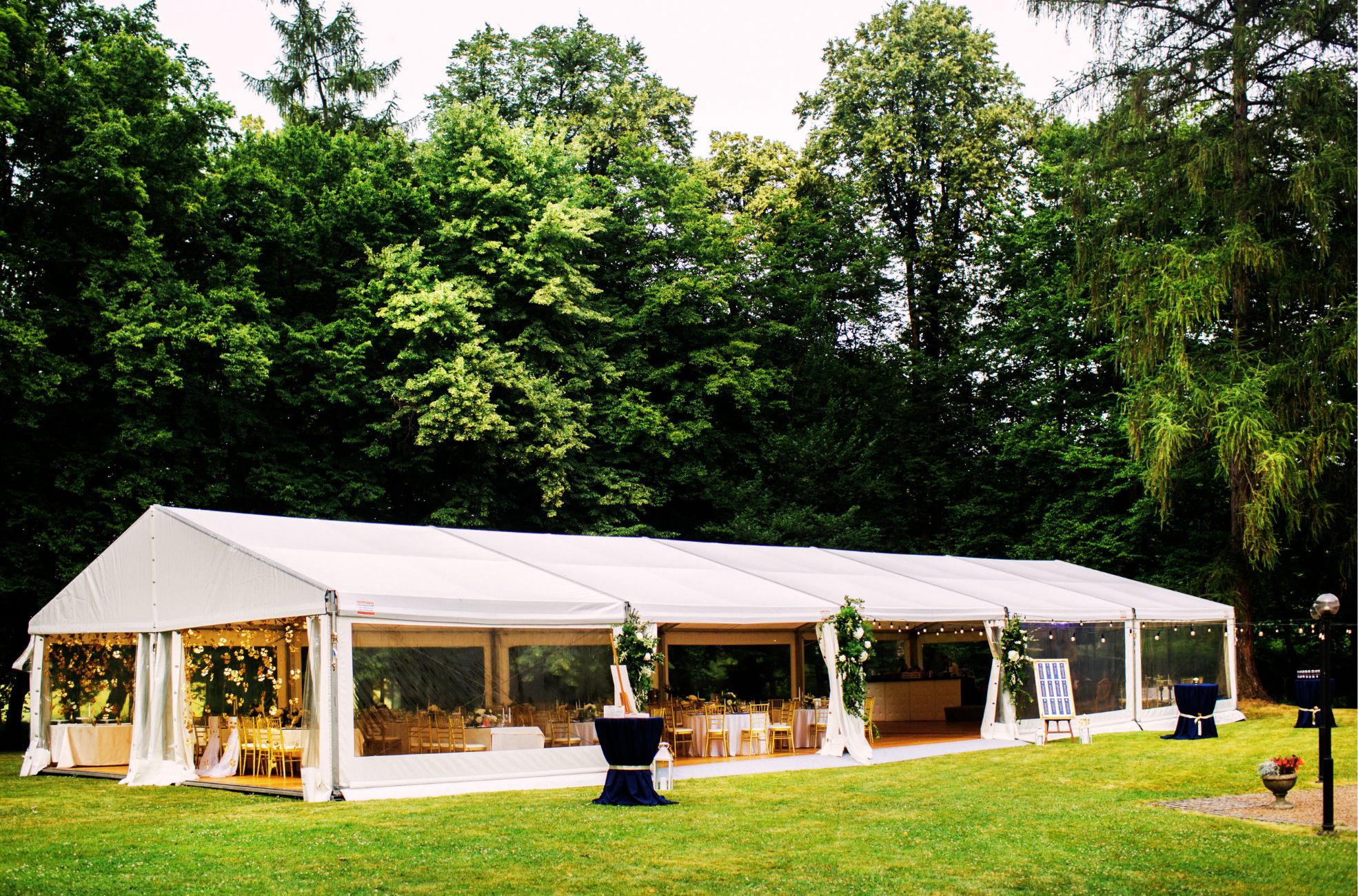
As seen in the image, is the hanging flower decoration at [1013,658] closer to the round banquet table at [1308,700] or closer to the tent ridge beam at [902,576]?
the tent ridge beam at [902,576]

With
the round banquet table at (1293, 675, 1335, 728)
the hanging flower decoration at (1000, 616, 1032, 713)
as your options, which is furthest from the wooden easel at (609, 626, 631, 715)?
the round banquet table at (1293, 675, 1335, 728)

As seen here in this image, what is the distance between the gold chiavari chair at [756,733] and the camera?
15477mm

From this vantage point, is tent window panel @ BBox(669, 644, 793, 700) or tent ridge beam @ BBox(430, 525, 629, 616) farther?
tent window panel @ BBox(669, 644, 793, 700)

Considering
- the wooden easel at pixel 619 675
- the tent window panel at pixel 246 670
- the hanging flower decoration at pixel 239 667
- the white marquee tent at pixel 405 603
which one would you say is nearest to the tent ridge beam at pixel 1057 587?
the white marquee tent at pixel 405 603

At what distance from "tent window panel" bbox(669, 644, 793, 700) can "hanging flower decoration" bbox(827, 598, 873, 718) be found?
→ 12.2 feet

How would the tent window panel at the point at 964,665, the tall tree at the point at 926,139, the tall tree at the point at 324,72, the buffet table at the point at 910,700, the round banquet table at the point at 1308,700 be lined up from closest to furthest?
1. the round banquet table at the point at 1308,700
2. the buffet table at the point at 910,700
3. the tent window panel at the point at 964,665
4. the tall tree at the point at 324,72
5. the tall tree at the point at 926,139

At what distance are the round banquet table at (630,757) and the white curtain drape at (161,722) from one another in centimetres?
516

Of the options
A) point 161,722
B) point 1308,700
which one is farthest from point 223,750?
point 1308,700

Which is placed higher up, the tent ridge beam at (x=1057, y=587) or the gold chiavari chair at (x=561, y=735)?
the tent ridge beam at (x=1057, y=587)

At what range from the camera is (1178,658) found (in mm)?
21078

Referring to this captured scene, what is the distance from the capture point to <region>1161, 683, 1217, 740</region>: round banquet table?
57.7 feet

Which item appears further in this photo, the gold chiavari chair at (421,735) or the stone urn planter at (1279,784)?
the gold chiavari chair at (421,735)

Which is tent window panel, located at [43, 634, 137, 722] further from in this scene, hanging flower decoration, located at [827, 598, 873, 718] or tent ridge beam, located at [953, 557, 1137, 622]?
tent ridge beam, located at [953, 557, 1137, 622]

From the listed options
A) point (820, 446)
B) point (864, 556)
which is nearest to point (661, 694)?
point (864, 556)
